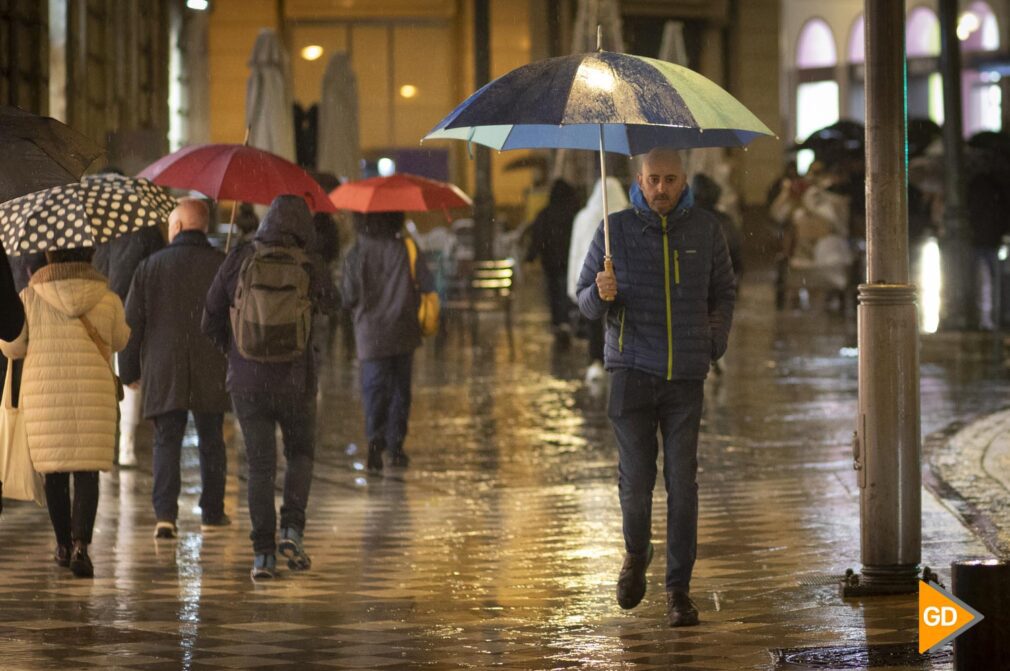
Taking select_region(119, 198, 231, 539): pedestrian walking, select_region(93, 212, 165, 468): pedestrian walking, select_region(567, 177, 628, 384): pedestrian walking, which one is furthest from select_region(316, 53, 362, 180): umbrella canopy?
select_region(119, 198, 231, 539): pedestrian walking

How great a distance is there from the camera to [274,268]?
27.8ft

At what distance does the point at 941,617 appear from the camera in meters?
5.40

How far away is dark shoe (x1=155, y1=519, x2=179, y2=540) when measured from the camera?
31.0 ft

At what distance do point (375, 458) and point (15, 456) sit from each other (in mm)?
3706

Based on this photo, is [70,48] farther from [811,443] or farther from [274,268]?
[274,268]

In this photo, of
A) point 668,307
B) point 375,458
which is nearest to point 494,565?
point 668,307

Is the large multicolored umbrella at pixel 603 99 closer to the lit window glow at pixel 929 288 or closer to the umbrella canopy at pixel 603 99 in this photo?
the umbrella canopy at pixel 603 99

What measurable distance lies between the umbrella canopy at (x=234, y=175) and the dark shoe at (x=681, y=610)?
335 cm

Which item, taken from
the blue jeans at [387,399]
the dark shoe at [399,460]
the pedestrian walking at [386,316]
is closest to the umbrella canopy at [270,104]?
the pedestrian walking at [386,316]

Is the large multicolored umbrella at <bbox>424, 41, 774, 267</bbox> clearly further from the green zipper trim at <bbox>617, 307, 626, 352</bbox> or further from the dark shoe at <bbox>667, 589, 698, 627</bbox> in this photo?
the dark shoe at <bbox>667, 589, 698, 627</bbox>

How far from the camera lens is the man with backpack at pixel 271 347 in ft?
27.6

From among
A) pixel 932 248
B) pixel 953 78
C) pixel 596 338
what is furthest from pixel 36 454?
pixel 932 248

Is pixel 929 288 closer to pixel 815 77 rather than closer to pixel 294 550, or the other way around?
pixel 294 550

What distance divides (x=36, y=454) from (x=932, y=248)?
31.0m
